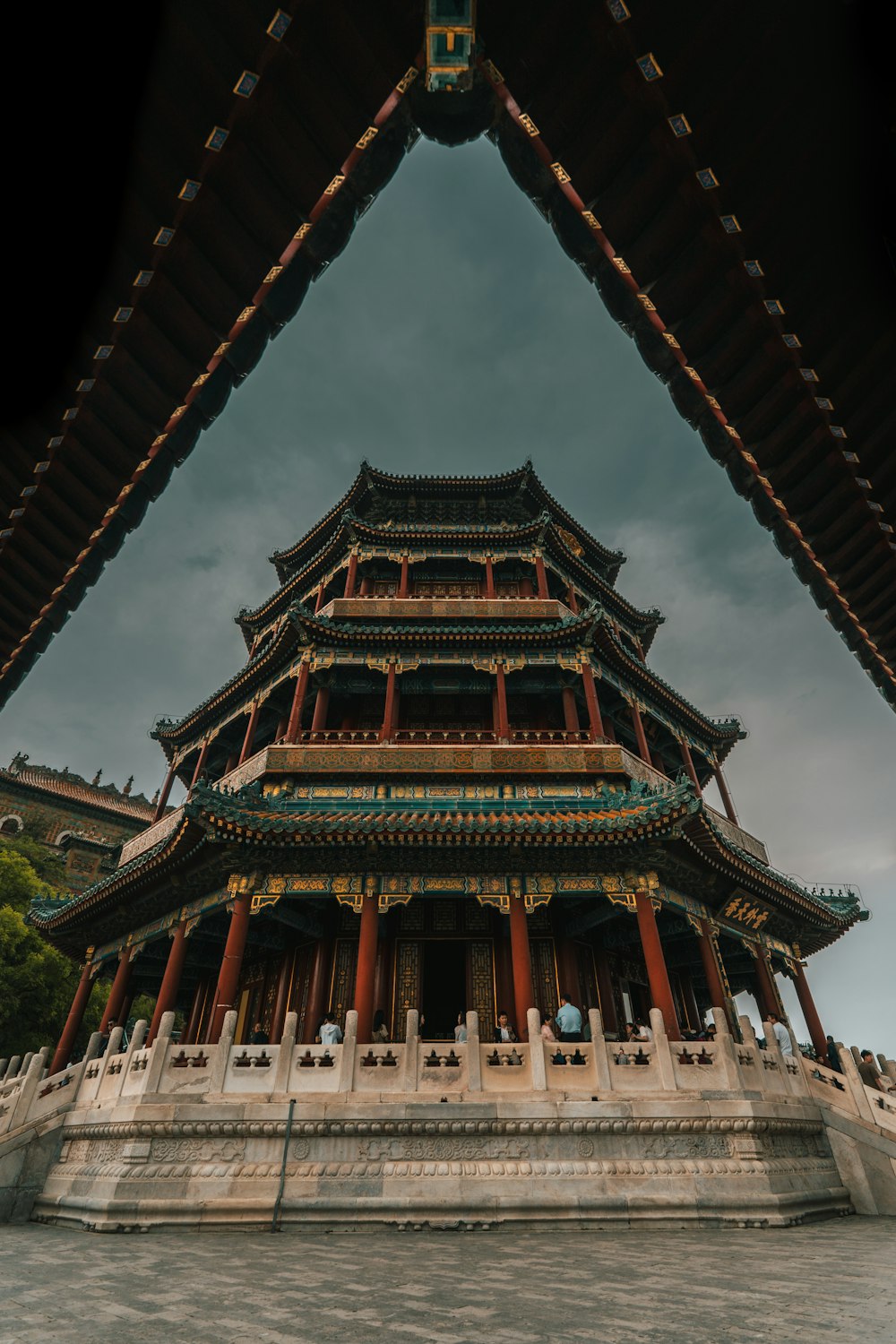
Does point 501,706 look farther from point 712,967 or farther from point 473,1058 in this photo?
point 473,1058

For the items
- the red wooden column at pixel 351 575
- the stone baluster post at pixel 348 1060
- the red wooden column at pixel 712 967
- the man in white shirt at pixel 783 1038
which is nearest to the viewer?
the stone baluster post at pixel 348 1060

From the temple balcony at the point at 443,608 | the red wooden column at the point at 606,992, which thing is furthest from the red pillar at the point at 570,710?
the red wooden column at the point at 606,992

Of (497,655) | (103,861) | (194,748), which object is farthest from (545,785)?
(103,861)

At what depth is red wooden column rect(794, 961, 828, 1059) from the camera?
56.2 feet

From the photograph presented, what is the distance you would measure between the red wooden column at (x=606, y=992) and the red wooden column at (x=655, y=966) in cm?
251

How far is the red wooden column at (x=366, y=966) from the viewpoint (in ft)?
39.6

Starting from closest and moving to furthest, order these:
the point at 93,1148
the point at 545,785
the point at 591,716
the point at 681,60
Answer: the point at 681,60, the point at 93,1148, the point at 545,785, the point at 591,716

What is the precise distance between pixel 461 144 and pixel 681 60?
160 cm

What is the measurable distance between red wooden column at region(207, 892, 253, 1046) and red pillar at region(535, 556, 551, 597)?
38.5ft

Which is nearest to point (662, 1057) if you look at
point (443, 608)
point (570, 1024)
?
point (570, 1024)

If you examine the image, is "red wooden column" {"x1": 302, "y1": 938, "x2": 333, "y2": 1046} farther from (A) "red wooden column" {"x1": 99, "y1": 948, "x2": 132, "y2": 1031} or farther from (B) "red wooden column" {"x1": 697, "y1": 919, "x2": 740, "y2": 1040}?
(B) "red wooden column" {"x1": 697, "y1": 919, "x2": 740, "y2": 1040}

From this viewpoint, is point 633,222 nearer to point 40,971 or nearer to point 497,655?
point 497,655

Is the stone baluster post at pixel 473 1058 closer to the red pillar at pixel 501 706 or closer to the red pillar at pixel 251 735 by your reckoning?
the red pillar at pixel 501 706

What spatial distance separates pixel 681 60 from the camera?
288 centimetres
